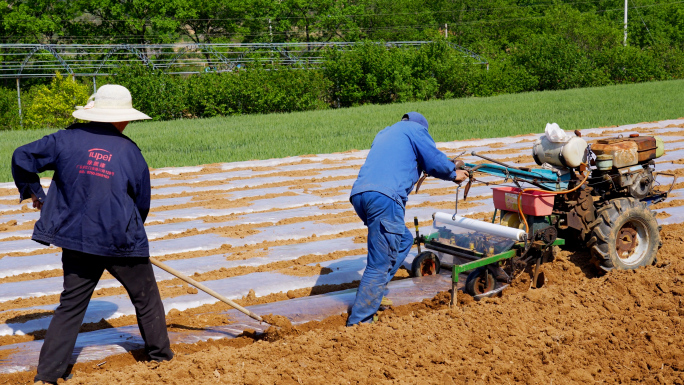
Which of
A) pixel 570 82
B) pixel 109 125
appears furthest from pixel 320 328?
pixel 570 82

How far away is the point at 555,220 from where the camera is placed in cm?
523

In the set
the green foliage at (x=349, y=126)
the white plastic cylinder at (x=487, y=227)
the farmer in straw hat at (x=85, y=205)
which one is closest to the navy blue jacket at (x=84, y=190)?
the farmer in straw hat at (x=85, y=205)

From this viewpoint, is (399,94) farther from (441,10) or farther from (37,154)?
(441,10)

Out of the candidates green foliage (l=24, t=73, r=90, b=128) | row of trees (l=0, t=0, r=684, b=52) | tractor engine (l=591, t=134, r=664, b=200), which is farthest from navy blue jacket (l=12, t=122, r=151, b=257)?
row of trees (l=0, t=0, r=684, b=52)

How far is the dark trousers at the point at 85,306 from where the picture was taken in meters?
3.56

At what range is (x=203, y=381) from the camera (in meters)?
3.44

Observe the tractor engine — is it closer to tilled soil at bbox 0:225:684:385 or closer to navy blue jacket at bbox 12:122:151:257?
tilled soil at bbox 0:225:684:385

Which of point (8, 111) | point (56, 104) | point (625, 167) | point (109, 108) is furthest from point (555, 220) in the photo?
point (8, 111)

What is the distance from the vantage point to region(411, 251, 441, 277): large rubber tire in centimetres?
523

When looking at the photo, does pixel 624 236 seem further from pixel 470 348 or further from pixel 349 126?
pixel 349 126

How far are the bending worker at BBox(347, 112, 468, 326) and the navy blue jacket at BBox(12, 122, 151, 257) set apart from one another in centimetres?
151

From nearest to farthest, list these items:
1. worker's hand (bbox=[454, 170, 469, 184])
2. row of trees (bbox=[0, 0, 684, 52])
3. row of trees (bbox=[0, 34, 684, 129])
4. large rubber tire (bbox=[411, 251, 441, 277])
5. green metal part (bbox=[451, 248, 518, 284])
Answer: green metal part (bbox=[451, 248, 518, 284]) < worker's hand (bbox=[454, 170, 469, 184]) < large rubber tire (bbox=[411, 251, 441, 277]) < row of trees (bbox=[0, 34, 684, 129]) < row of trees (bbox=[0, 0, 684, 52])

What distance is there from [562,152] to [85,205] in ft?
11.3

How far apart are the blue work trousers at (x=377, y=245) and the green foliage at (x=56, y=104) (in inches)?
965
